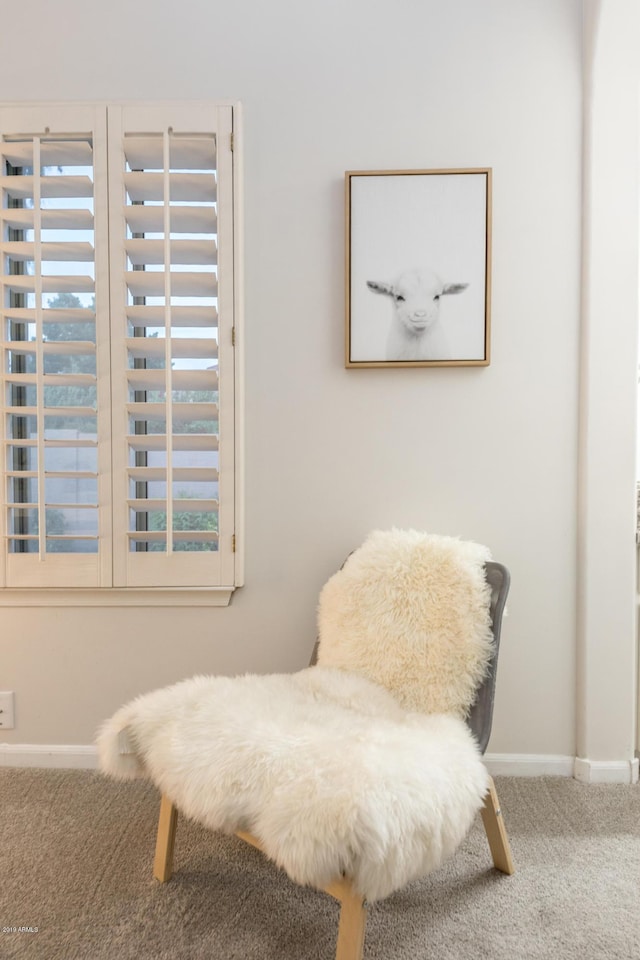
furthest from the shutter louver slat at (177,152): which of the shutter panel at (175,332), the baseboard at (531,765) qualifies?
the baseboard at (531,765)

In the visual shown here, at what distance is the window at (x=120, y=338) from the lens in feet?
6.23

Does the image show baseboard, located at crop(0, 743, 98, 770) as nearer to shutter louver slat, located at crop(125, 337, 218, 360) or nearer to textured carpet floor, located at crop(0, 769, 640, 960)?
textured carpet floor, located at crop(0, 769, 640, 960)

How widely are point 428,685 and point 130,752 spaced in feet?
2.22

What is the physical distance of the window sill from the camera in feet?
6.57

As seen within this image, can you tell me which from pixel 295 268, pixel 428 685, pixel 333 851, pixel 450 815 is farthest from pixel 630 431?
pixel 333 851

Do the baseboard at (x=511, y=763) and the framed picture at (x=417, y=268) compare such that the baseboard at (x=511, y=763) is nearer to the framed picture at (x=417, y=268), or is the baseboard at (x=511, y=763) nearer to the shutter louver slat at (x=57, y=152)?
the framed picture at (x=417, y=268)

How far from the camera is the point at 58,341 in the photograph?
195cm

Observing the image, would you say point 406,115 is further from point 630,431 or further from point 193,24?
point 630,431

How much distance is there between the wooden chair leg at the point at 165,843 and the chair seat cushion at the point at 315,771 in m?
0.13

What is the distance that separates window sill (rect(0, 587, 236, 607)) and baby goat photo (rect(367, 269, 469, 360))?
0.90m

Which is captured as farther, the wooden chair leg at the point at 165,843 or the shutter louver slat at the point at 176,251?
the shutter louver slat at the point at 176,251

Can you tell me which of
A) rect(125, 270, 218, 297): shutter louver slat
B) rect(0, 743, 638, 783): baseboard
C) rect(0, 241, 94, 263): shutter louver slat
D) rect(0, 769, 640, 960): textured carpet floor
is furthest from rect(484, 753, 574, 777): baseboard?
rect(0, 241, 94, 263): shutter louver slat

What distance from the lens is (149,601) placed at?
202 centimetres

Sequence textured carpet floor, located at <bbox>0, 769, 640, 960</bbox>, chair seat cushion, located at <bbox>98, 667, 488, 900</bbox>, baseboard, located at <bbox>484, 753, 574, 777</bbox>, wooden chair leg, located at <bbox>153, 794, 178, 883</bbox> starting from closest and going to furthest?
chair seat cushion, located at <bbox>98, 667, 488, 900</bbox> → textured carpet floor, located at <bbox>0, 769, 640, 960</bbox> → wooden chair leg, located at <bbox>153, 794, 178, 883</bbox> → baseboard, located at <bbox>484, 753, 574, 777</bbox>
